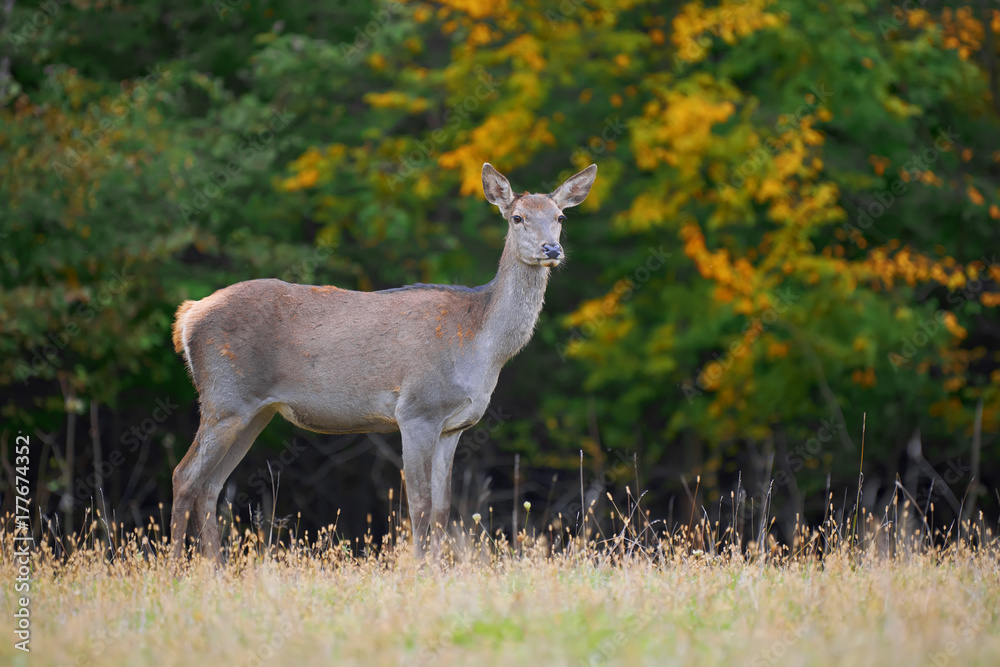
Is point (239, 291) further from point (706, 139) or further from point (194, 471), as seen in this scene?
point (706, 139)

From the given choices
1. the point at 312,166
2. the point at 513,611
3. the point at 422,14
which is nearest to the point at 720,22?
the point at 422,14

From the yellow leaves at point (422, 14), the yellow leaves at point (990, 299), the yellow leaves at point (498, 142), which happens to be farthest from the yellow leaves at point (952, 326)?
the yellow leaves at point (422, 14)

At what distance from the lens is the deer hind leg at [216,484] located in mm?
7227

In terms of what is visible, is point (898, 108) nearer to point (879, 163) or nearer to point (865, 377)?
point (879, 163)

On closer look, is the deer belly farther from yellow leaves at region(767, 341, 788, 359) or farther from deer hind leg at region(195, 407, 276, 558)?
yellow leaves at region(767, 341, 788, 359)

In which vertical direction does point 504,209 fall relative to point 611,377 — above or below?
above

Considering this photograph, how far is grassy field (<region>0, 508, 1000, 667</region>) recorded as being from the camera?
4223mm

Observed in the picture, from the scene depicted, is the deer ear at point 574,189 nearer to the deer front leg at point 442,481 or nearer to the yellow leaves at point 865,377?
the deer front leg at point 442,481

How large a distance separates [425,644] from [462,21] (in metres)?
11.3

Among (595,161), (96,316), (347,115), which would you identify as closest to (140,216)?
(96,316)

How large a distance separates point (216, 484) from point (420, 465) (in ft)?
4.46

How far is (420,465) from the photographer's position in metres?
7.13

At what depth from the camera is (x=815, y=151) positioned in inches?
520

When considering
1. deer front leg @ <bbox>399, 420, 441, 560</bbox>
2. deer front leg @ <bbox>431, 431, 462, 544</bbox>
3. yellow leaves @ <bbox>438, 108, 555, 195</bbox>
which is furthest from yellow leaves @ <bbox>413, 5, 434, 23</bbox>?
deer front leg @ <bbox>399, 420, 441, 560</bbox>
